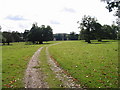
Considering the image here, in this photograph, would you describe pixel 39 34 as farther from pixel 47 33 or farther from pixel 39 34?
pixel 47 33

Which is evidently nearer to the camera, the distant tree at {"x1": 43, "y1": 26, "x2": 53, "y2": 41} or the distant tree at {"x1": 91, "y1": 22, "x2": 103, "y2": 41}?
the distant tree at {"x1": 91, "y1": 22, "x2": 103, "y2": 41}

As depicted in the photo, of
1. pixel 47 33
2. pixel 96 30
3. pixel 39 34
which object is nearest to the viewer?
pixel 96 30

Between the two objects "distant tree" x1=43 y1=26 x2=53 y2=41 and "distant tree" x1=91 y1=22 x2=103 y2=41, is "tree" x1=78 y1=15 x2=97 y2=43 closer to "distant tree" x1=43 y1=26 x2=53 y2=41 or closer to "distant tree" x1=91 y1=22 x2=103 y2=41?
"distant tree" x1=91 y1=22 x2=103 y2=41

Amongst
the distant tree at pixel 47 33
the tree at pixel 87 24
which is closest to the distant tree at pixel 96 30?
the tree at pixel 87 24

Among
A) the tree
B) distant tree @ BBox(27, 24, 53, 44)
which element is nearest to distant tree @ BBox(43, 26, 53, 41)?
distant tree @ BBox(27, 24, 53, 44)

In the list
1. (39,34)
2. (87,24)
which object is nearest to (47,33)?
(39,34)

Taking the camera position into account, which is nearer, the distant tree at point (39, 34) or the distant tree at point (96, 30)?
the distant tree at point (96, 30)

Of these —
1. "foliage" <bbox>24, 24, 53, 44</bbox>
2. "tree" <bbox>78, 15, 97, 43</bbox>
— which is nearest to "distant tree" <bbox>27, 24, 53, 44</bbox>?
"foliage" <bbox>24, 24, 53, 44</bbox>

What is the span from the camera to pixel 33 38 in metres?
101

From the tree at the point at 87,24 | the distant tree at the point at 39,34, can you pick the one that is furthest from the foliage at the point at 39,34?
the tree at the point at 87,24

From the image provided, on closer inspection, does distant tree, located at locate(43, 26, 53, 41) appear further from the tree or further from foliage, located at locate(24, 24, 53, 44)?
the tree

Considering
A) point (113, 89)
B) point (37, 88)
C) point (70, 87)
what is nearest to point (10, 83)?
point (37, 88)

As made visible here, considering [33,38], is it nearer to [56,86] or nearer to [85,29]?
[85,29]

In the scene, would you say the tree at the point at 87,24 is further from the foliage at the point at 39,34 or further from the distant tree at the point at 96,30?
the foliage at the point at 39,34
